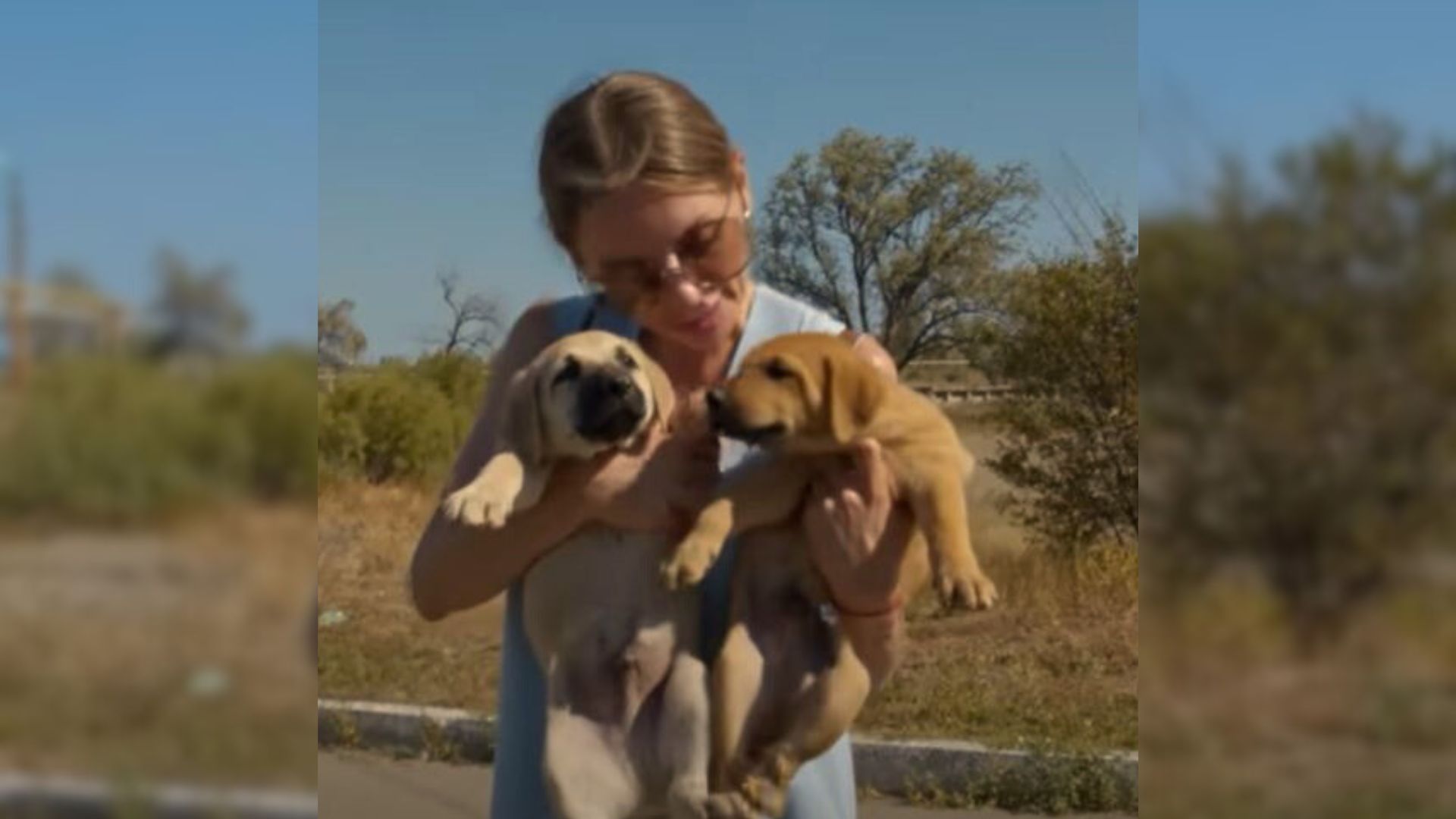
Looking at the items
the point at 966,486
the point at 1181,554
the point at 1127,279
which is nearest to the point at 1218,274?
the point at 1181,554

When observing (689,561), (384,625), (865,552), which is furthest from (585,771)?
(384,625)

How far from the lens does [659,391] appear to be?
6.82 feet

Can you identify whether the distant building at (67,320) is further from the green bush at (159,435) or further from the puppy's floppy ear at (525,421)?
the puppy's floppy ear at (525,421)

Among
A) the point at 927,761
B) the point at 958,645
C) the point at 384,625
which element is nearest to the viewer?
the point at 927,761

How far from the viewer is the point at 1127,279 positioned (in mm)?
5430

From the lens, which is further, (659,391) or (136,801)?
(136,801)

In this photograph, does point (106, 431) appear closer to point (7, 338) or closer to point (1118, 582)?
point (7, 338)

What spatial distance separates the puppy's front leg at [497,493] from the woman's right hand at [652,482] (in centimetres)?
5

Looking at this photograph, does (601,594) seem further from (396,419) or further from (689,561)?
(396,419)

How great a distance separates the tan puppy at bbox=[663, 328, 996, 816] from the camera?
6.44 ft

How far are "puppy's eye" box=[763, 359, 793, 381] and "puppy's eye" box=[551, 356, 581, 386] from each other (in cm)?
21

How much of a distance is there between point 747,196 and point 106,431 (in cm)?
213

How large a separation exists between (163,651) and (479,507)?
330 centimetres

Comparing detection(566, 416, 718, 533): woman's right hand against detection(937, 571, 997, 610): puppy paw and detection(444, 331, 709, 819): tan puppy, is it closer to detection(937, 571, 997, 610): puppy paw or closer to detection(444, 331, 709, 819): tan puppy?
detection(444, 331, 709, 819): tan puppy
